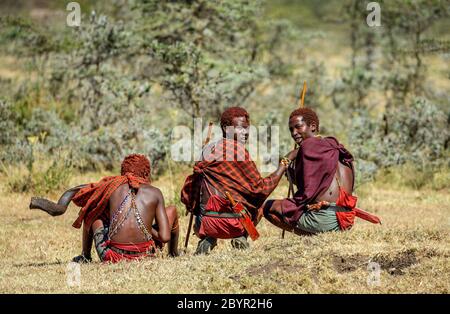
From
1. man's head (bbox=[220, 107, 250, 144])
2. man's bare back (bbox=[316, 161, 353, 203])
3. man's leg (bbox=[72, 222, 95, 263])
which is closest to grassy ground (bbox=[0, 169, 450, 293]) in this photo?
man's leg (bbox=[72, 222, 95, 263])

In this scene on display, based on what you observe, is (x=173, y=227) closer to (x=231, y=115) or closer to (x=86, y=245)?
(x=86, y=245)

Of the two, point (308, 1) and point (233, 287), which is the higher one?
point (308, 1)

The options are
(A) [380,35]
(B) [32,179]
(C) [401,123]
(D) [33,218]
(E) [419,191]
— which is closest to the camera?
(D) [33,218]

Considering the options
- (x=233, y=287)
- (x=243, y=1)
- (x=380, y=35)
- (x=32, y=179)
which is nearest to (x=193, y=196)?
(x=233, y=287)

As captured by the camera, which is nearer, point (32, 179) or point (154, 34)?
point (32, 179)

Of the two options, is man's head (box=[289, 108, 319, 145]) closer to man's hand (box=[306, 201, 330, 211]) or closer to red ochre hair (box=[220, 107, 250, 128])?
red ochre hair (box=[220, 107, 250, 128])

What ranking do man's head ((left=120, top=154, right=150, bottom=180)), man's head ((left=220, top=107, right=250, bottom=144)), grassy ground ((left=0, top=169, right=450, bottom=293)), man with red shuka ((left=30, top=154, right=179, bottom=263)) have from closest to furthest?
1. grassy ground ((left=0, top=169, right=450, bottom=293))
2. man with red shuka ((left=30, top=154, right=179, bottom=263))
3. man's head ((left=120, top=154, right=150, bottom=180))
4. man's head ((left=220, top=107, right=250, bottom=144))

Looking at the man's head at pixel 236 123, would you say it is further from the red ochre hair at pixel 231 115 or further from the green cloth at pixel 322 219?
A: the green cloth at pixel 322 219

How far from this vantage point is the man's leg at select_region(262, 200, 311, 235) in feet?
23.7

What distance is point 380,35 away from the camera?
73.0 feet

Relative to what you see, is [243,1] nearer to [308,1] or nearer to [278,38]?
[278,38]

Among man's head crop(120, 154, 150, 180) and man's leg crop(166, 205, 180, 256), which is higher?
man's head crop(120, 154, 150, 180)

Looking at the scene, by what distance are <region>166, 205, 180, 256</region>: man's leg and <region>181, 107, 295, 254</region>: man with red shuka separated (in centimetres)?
21

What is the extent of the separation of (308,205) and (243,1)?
33.0ft
